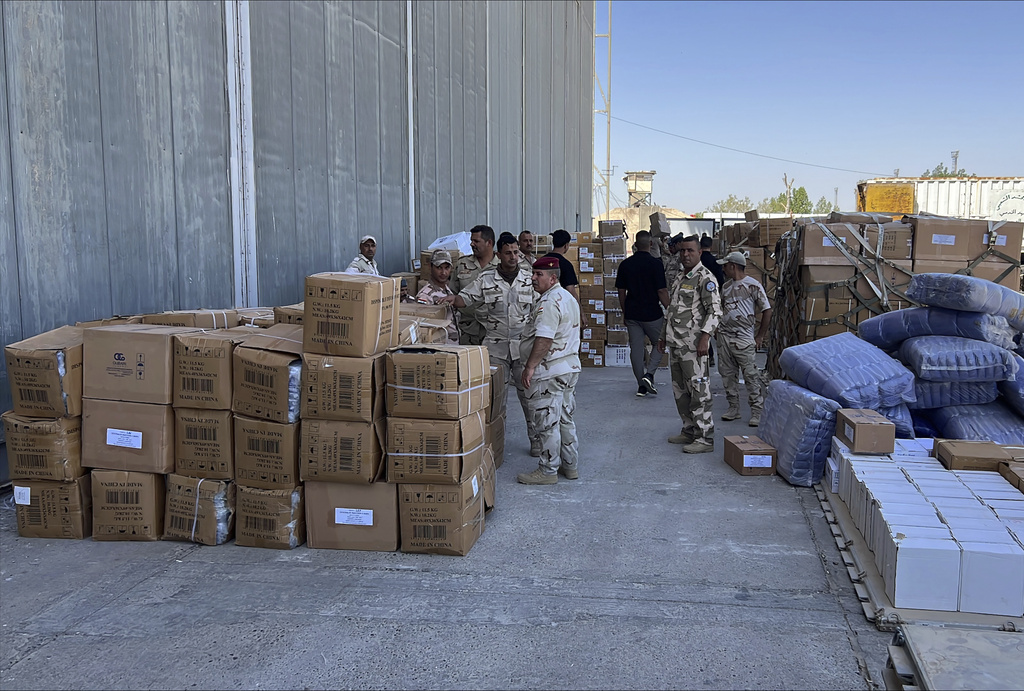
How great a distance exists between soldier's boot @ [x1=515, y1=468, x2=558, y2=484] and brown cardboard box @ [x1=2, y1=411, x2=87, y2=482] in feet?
9.74

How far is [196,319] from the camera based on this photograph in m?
5.43

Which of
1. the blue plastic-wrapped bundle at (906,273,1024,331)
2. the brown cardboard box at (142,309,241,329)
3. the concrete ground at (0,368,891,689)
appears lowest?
the concrete ground at (0,368,891,689)

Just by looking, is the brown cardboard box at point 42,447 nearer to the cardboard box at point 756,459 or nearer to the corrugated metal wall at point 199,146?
the corrugated metal wall at point 199,146

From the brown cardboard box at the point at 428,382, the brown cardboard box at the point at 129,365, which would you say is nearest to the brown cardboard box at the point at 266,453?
the brown cardboard box at the point at 129,365

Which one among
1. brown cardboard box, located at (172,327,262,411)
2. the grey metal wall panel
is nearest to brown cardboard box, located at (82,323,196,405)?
brown cardboard box, located at (172,327,262,411)

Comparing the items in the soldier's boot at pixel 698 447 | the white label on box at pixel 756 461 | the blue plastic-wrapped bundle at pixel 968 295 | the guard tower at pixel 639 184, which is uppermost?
the guard tower at pixel 639 184

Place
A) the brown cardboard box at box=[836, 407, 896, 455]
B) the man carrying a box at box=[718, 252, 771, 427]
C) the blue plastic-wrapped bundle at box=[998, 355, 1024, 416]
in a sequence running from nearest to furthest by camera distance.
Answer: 1. the brown cardboard box at box=[836, 407, 896, 455]
2. the blue plastic-wrapped bundle at box=[998, 355, 1024, 416]
3. the man carrying a box at box=[718, 252, 771, 427]

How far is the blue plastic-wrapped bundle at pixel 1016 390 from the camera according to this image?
5840 mm

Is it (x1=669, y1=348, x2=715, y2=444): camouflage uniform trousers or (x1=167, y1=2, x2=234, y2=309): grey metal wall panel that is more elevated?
(x1=167, y1=2, x2=234, y2=309): grey metal wall panel

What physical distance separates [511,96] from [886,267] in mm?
10877

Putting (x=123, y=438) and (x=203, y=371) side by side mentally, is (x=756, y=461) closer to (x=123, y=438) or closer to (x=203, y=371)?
(x=203, y=371)

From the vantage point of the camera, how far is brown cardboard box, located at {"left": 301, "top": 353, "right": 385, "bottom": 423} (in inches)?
168

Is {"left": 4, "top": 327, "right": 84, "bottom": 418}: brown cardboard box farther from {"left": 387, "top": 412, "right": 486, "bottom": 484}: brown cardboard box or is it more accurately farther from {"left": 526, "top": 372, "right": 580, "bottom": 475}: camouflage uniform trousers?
{"left": 526, "top": 372, "right": 580, "bottom": 475}: camouflage uniform trousers

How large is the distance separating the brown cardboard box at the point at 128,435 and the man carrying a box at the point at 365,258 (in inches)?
155
